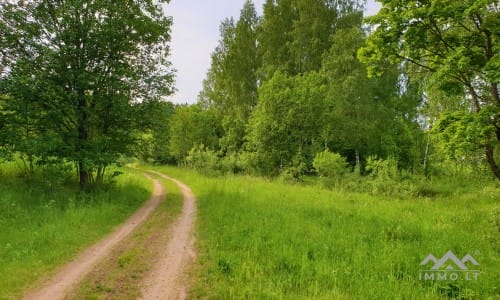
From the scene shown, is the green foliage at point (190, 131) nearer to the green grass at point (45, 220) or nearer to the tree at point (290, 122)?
Result: the tree at point (290, 122)

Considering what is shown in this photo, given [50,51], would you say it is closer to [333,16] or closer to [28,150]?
[28,150]

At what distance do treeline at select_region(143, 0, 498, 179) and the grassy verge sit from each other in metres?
11.4

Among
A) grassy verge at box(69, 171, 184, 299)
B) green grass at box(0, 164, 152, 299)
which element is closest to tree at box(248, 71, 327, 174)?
green grass at box(0, 164, 152, 299)

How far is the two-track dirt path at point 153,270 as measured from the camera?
227 inches

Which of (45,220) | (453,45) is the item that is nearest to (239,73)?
(453,45)

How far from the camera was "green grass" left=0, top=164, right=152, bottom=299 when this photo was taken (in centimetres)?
675

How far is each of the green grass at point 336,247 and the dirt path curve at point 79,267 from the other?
108 inches

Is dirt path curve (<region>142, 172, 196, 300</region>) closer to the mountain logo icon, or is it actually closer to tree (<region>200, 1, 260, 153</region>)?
the mountain logo icon

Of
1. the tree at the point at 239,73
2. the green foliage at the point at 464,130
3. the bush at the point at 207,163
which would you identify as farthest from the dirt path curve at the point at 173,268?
the tree at the point at 239,73

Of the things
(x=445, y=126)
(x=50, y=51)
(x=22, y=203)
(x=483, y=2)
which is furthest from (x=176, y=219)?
(x=483, y=2)

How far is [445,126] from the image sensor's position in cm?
1034

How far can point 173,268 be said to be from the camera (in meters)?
7.07

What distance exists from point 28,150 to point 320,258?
12972 mm

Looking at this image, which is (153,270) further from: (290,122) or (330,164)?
(290,122)
